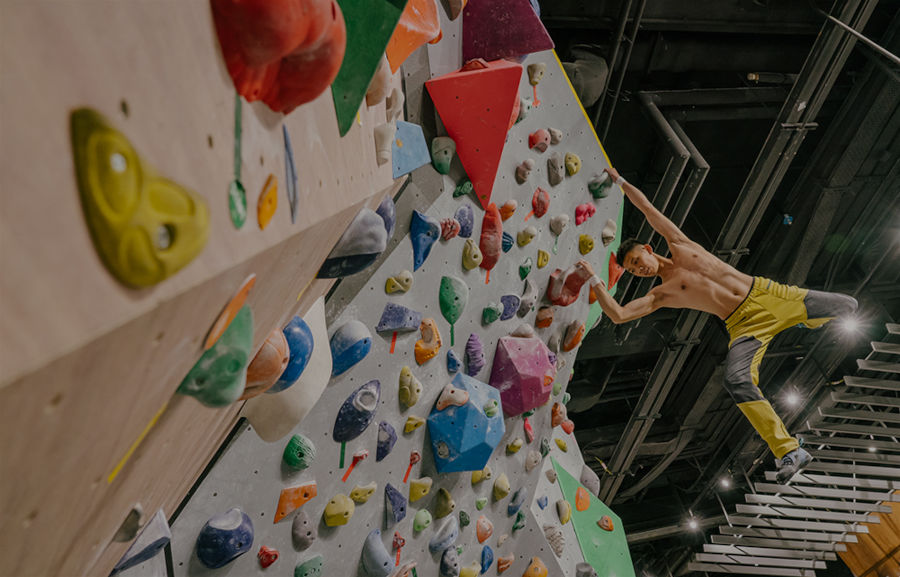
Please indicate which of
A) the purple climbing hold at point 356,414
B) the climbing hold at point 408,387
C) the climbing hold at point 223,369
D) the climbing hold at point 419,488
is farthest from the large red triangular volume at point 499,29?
the climbing hold at point 223,369

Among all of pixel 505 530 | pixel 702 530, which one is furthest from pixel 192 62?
pixel 702 530

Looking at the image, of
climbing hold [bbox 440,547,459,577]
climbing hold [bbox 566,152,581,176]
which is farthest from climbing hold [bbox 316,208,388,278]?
climbing hold [bbox 566,152,581,176]

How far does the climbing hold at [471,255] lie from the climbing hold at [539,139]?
2.27 feet

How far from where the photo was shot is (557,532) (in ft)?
11.6

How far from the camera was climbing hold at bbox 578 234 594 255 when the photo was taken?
11.4 feet

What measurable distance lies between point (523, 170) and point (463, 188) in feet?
1.63

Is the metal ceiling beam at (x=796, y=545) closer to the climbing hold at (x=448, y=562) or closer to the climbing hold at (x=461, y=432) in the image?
the climbing hold at (x=448, y=562)

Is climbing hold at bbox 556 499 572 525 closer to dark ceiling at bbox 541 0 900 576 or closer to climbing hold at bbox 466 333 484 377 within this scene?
climbing hold at bbox 466 333 484 377

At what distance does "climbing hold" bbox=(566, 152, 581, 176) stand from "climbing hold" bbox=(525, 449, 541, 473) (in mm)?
1601

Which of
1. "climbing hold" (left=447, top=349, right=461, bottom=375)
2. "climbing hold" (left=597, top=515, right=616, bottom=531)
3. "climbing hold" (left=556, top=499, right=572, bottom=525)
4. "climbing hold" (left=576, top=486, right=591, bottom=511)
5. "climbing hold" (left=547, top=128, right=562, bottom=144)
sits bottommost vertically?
"climbing hold" (left=597, top=515, right=616, bottom=531)

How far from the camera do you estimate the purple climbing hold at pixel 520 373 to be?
2885 millimetres

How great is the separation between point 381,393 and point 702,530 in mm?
7097

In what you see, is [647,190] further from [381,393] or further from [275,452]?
[275,452]

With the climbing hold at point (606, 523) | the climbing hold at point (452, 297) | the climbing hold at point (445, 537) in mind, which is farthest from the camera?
the climbing hold at point (606, 523)
